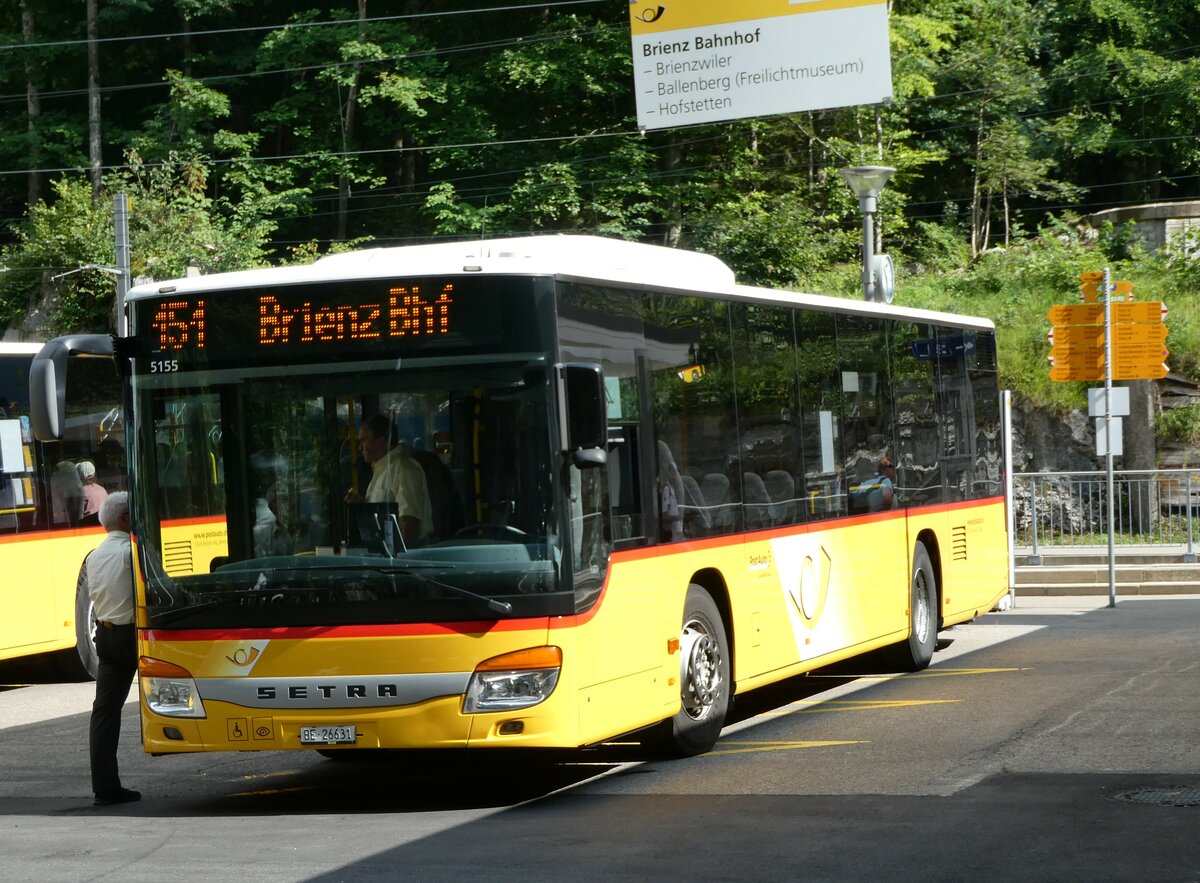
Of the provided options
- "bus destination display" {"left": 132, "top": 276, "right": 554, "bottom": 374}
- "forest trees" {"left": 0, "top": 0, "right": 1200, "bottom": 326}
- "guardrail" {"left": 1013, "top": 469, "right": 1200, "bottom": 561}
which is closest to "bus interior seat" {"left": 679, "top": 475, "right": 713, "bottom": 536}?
"bus destination display" {"left": 132, "top": 276, "right": 554, "bottom": 374}

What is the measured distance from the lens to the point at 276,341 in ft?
30.6

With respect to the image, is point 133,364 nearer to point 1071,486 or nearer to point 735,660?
point 735,660

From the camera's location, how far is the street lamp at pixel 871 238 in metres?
22.0

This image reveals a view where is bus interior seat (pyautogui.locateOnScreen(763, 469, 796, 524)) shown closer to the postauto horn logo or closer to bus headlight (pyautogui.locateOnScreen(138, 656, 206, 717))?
bus headlight (pyautogui.locateOnScreen(138, 656, 206, 717))

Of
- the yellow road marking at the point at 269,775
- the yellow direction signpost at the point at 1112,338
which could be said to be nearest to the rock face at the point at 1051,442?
the yellow direction signpost at the point at 1112,338

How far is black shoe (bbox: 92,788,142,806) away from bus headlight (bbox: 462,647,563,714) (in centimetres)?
259

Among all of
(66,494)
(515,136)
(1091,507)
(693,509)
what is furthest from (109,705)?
(515,136)

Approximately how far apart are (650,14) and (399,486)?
57.4 feet

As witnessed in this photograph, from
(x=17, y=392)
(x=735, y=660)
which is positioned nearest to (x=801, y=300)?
(x=735, y=660)

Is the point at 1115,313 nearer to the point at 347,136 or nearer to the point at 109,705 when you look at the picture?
the point at 109,705

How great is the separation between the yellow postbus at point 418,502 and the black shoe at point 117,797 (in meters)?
0.91

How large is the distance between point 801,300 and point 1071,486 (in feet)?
50.2

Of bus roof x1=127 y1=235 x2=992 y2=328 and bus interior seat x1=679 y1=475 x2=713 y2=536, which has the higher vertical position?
bus roof x1=127 y1=235 x2=992 y2=328

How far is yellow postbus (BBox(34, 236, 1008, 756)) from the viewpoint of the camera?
889cm
